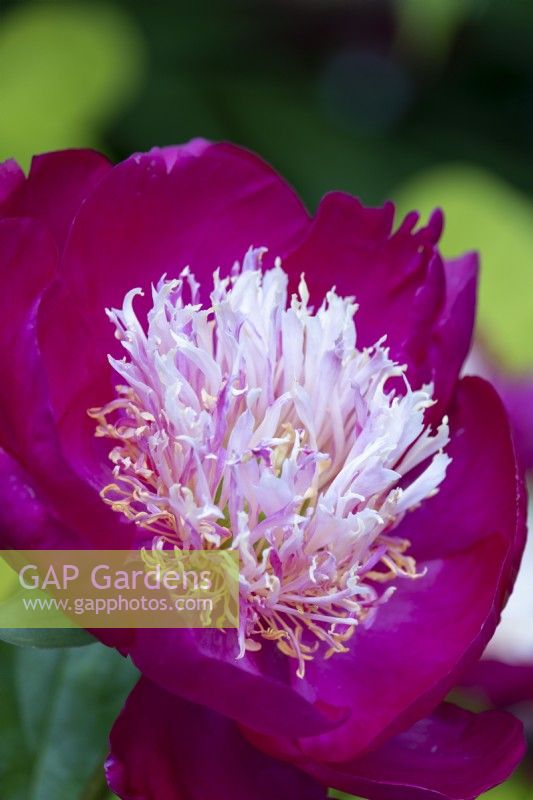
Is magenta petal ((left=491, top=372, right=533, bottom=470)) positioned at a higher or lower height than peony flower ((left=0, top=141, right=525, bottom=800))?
lower

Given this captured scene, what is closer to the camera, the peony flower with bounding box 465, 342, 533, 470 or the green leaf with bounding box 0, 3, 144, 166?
the peony flower with bounding box 465, 342, 533, 470

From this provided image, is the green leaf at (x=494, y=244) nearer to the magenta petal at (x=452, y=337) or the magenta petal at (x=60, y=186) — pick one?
the magenta petal at (x=452, y=337)

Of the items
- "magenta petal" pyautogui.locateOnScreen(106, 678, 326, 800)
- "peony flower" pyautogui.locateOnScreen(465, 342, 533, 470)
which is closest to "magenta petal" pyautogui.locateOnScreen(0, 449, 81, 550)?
"magenta petal" pyautogui.locateOnScreen(106, 678, 326, 800)

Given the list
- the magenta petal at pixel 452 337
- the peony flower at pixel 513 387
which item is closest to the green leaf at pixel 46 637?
the magenta petal at pixel 452 337

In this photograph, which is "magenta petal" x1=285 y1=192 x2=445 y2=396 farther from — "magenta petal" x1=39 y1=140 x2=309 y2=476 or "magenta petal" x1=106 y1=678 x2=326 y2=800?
"magenta petal" x1=106 y1=678 x2=326 y2=800

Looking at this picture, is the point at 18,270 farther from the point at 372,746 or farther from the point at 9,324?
the point at 372,746

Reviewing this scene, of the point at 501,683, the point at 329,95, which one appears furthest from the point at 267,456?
the point at 329,95

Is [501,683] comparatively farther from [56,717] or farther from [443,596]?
[56,717]
